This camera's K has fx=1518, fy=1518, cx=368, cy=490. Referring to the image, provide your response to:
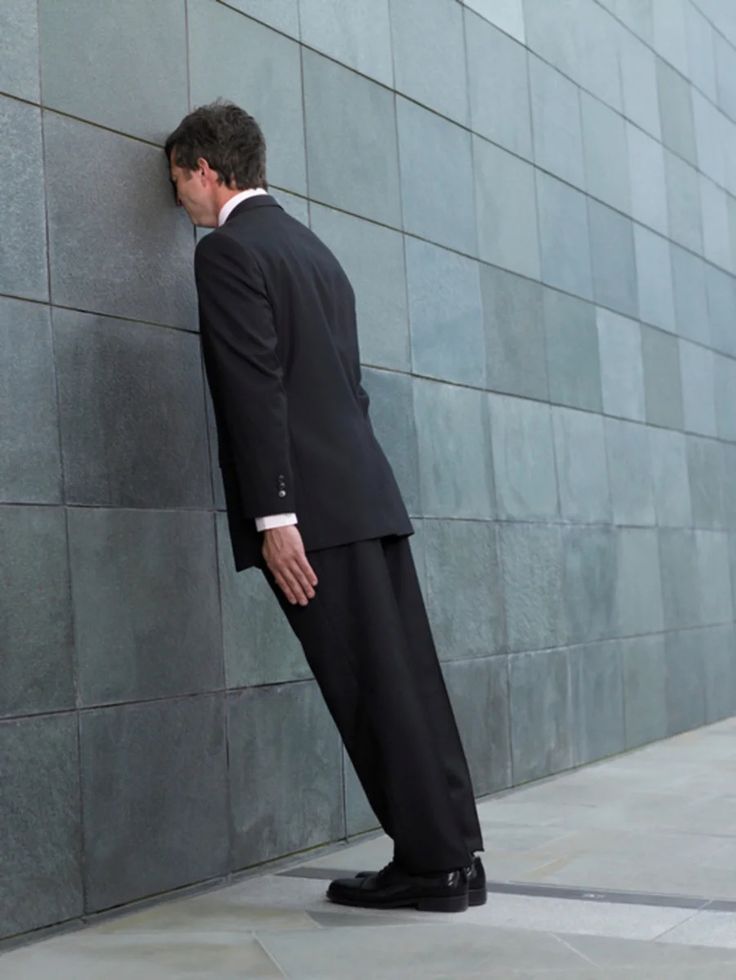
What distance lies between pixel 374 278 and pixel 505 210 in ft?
4.08


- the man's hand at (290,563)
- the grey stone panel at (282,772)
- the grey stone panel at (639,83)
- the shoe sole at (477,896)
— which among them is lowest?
the shoe sole at (477,896)

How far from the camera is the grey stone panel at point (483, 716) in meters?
5.45

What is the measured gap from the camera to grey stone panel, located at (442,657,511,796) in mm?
5445

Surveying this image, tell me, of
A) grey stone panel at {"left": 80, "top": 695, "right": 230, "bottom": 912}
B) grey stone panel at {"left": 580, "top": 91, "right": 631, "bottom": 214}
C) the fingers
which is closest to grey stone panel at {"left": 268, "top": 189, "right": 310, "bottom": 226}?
the fingers

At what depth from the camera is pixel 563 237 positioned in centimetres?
673

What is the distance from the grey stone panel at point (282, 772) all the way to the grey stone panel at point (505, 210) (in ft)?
7.28

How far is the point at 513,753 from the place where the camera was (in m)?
5.80

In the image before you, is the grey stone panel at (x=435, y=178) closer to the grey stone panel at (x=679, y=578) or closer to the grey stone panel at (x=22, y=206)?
the grey stone panel at (x=22, y=206)

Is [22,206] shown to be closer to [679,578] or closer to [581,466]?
[581,466]

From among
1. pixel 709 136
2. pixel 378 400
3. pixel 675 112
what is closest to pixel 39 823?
pixel 378 400

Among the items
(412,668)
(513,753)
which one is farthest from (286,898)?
(513,753)

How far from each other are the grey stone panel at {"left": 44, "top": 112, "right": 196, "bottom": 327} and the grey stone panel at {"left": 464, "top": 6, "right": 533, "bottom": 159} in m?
2.23

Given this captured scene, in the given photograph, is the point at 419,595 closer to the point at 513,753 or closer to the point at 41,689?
the point at 41,689

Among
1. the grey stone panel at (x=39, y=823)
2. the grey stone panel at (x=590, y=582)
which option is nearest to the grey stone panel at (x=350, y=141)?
the grey stone panel at (x=590, y=582)
